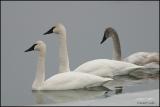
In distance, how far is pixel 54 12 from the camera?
11.7 m

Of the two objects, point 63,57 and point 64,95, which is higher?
point 63,57

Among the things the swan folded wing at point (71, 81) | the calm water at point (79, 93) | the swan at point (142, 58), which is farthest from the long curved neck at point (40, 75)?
the swan at point (142, 58)

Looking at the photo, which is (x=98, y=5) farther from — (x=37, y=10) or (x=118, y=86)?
(x=118, y=86)

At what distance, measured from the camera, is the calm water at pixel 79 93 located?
604 cm

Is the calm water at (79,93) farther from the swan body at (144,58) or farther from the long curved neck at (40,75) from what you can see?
the swan body at (144,58)

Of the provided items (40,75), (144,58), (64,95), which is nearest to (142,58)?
(144,58)

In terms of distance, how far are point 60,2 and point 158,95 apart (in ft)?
23.9

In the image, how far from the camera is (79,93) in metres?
6.39

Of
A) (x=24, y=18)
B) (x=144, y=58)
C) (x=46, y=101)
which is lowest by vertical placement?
(x=46, y=101)

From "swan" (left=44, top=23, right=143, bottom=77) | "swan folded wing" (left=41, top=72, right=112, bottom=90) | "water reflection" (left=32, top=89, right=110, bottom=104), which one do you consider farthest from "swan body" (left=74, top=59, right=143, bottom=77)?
"water reflection" (left=32, top=89, right=110, bottom=104)

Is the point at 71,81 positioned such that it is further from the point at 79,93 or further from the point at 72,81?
the point at 79,93

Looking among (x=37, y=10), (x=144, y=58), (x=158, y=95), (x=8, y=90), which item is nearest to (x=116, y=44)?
(x=144, y=58)

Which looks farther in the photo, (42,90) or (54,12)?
(54,12)

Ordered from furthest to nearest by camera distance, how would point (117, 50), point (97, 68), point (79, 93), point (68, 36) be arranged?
point (68, 36) → point (117, 50) → point (97, 68) → point (79, 93)
